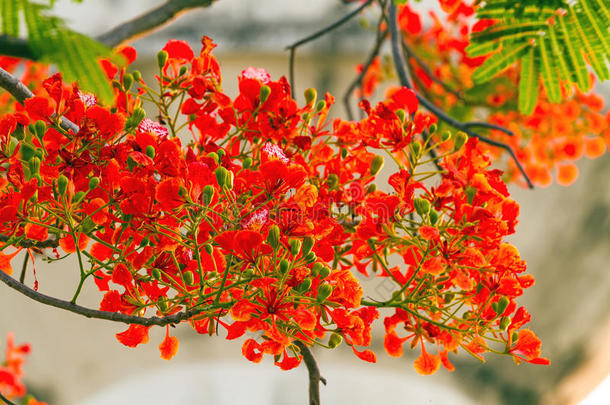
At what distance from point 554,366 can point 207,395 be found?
1.28 metres

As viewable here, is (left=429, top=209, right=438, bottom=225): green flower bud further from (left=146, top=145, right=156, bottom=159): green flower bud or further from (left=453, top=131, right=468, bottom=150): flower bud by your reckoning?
(left=146, top=145, right=156, bottom=159): green flower bud

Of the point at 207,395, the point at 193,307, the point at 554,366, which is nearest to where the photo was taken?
the point at 193,307

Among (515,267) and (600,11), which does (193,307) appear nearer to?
(515,267)

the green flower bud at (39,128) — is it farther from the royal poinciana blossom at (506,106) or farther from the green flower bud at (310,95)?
the royal poinciana blossom at (506,106)

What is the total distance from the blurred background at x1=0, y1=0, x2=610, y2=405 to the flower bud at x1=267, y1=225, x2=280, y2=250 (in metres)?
1.43

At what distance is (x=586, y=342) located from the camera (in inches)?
92.4

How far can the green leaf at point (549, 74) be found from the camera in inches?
35.0

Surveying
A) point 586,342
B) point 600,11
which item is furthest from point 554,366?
point 600,11

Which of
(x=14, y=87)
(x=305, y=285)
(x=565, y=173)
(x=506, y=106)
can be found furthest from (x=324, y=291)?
(x=565, y=173)

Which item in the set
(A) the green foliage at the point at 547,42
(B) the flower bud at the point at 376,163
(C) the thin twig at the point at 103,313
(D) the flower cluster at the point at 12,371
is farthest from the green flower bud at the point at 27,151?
(D) the flower cluster at the point at 12,371

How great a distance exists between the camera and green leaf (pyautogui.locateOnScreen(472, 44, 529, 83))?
35.7 inches

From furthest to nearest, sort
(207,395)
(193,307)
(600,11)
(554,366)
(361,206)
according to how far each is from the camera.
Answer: (554,366) < (207,395) < (600,11) < (361,206) < (193,307)

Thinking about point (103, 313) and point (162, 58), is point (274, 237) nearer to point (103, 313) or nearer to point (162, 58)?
point (103, 313)

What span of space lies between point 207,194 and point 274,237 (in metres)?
0.06
